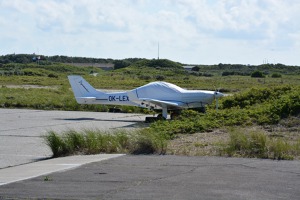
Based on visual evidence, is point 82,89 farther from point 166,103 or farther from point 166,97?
point 166,103

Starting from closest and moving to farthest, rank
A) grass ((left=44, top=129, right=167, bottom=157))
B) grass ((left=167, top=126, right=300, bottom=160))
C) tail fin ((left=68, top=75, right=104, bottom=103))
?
grass ((left=167, top=126, right=300, bottom=160))
grass ((left=44, top=129, right=167, bottom=157))
tail fin ((left=68, top=75, right=104, bottom=103))

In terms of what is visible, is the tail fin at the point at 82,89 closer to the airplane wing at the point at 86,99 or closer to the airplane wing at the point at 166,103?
the airplane wing at the point at 86,99

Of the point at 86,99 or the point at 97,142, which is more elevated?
the point at 86,99

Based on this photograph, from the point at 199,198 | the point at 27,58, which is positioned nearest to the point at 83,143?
the point at 199,198

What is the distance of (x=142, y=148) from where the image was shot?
56.1 ft

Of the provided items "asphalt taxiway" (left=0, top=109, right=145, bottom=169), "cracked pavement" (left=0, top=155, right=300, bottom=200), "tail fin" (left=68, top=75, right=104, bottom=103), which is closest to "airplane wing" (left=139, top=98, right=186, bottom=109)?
"asphalt taxiway" (left=0, top=109, right=145, bottom=169)

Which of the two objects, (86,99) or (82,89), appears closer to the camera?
(86,99)

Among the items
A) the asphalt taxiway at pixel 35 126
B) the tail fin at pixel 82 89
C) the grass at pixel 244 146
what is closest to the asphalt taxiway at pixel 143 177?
the asphalt taxiway at pixel 35 126

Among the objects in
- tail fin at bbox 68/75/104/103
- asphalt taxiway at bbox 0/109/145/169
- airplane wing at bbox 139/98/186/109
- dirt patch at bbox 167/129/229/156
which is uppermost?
tail fin at bbox 68/75/104/103

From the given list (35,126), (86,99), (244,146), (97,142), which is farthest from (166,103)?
(244,146)

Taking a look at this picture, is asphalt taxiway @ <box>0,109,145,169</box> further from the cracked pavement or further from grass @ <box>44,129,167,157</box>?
the cracked pavement

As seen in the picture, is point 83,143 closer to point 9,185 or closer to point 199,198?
point 9,185

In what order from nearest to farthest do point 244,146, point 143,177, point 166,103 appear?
point 143,177 < point 244,146 < point 166,103

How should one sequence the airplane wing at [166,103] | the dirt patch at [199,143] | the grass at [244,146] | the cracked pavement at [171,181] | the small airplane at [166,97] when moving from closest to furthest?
the cracked pavement at [171,181], the grass at [244,146], the dirt patch at [199,143], the airplane wing at [166,103], the small airplane at [166,97]
